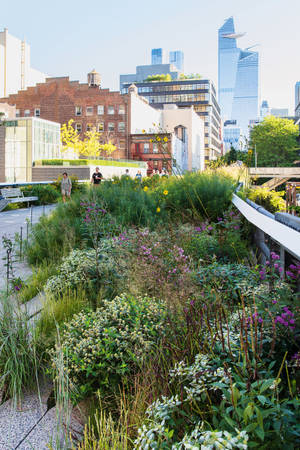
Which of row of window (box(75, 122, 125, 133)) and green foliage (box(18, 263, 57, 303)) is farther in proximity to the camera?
row of window (box(75, 122, 125, 133))

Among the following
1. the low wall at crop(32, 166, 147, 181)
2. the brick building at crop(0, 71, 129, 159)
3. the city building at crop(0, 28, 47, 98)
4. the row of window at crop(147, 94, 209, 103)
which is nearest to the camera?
the low wall at crop(32, 166, 147, 181)

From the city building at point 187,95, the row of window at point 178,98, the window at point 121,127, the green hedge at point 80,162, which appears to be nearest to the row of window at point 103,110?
the window at point 121,127

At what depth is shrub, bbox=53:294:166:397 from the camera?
3115mm

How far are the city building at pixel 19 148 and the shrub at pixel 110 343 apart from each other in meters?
41.4

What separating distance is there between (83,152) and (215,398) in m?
60.2

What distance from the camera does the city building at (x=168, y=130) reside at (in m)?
68.5

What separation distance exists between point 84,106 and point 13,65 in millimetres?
45957

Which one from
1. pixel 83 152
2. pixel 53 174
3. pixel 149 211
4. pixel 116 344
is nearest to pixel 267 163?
pixel 83 152

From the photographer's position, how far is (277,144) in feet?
258

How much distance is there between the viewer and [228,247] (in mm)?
6523

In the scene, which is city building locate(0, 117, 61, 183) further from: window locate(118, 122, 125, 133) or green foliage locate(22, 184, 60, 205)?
window locate(118, 122, 125, 133)

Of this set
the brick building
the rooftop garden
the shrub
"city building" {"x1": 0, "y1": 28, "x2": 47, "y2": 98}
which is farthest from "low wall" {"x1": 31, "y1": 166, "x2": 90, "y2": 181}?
"city building" {"x1": 0, "y1": 28, "x2": 47, "y2": 98}

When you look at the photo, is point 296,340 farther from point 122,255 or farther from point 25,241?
point 25,241

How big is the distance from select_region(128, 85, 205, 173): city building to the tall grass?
55.3 m
